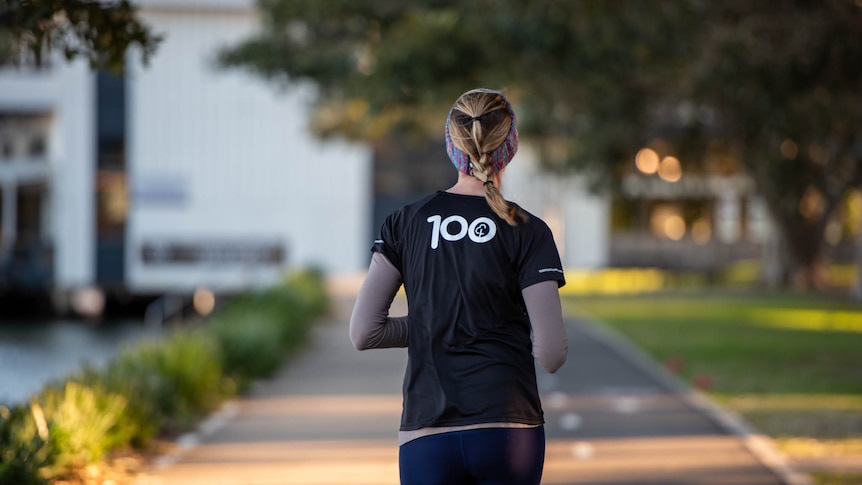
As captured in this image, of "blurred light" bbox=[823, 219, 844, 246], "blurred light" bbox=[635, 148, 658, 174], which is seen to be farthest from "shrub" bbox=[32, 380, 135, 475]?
"blurred light" bbox=[823, 219, 844, 246]

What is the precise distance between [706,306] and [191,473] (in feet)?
78.2

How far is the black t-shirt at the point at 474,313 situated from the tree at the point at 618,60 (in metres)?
10.0

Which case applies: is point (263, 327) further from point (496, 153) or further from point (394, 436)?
point (496, 153)

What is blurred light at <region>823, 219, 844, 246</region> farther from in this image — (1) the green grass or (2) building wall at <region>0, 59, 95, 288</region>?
(2) building wall at <region>0, 59, 95, 288</region>

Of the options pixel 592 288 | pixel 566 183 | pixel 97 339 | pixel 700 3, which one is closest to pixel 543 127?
pixel 566 183

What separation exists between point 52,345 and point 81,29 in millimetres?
28406

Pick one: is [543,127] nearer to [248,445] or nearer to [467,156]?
[248,445]

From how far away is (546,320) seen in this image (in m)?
3.97

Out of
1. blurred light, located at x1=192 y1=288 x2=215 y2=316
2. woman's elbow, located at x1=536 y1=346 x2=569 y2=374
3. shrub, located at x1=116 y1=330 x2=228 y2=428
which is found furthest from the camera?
blurred light, located at x1=192 y1=288 x2=215 y2=316

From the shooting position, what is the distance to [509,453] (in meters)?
3.91

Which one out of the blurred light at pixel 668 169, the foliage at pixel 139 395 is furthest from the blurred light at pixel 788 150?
the blurred light at pixel 668 169

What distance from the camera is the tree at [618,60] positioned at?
14.3m

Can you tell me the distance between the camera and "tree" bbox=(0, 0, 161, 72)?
Result: 7.88 metres

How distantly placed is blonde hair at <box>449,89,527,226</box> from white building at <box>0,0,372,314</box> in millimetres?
44012
